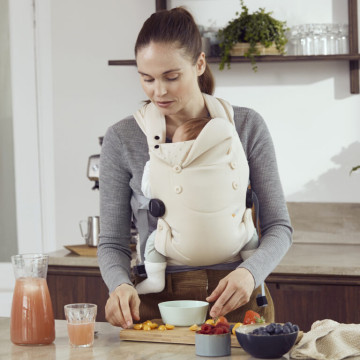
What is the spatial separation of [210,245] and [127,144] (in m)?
0.35

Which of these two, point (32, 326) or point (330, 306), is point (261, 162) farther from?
point (330, 306)

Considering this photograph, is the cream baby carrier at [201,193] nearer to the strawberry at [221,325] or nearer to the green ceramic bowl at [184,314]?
the green ceramic bowl at [184,314]

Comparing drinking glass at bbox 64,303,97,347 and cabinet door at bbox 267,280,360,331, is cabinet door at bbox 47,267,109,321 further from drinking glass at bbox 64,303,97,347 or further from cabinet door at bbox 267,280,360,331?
drinking glass at bbox 64,303,97,347

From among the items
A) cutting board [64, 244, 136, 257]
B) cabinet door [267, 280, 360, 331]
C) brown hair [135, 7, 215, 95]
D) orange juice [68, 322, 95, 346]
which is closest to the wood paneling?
cabinet door [267, 280, 360, 331]

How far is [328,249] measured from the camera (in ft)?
10.5

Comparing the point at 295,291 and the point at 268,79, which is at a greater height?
the point at 268,79

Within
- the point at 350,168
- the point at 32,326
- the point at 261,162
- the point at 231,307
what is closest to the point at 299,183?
the point at 350,168

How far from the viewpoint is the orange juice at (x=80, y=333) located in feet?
5.46

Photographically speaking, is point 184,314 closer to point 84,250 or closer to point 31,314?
point 31,314

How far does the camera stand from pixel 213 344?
61.4 inches

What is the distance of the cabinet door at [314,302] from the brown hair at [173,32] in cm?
118

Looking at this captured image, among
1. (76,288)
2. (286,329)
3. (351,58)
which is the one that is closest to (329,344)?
(286,329)

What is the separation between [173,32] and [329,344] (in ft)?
2.83

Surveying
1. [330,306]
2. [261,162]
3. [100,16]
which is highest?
[100,16]
